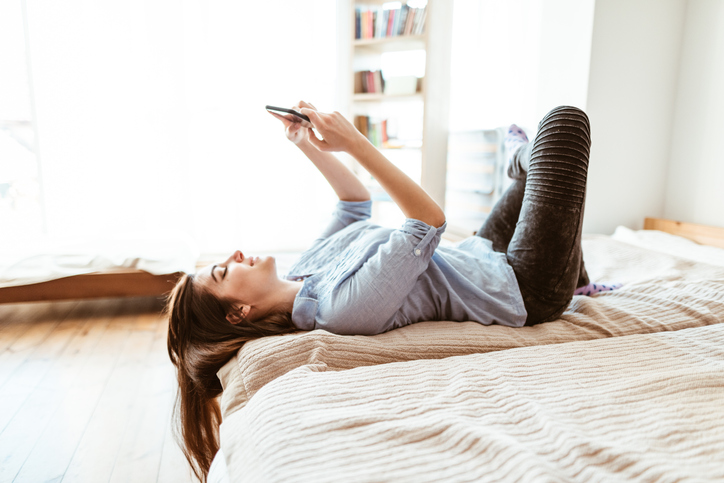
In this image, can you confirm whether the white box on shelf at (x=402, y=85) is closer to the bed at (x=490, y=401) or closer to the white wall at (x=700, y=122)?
the white wall at (x=700, y=122)

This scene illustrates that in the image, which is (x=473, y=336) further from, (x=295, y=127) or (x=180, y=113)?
(x=180, y=113)

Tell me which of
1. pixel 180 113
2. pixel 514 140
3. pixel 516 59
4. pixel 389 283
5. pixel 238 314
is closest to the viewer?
pixel 389 283

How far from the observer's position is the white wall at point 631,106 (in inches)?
97.0

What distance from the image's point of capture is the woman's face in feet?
3.64

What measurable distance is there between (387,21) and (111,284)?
2.49 meters

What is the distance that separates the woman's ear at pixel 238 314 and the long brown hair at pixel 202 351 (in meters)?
0.01

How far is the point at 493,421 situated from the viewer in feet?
2.25

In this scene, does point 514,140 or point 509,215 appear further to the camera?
point 514,140

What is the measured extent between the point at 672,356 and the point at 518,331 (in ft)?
0.97

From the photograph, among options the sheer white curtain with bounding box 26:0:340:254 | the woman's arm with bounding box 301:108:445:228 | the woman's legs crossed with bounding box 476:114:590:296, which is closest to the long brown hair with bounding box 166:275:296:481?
the woman's arm with bounding box 301:108:445:228

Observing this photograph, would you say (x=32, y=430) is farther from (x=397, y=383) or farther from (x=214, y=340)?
(x=397, y=383)

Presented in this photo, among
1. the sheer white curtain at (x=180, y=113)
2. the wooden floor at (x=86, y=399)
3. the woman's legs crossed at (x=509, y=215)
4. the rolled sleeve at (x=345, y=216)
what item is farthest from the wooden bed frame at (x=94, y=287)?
the woman's legs crossed at (x=509, y=215)

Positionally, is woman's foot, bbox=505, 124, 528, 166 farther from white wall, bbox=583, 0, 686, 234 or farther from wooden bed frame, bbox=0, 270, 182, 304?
wooden bed frame, bbox=0, 270, 182, 304

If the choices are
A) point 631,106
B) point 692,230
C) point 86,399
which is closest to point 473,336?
point 86,399
